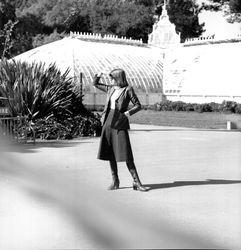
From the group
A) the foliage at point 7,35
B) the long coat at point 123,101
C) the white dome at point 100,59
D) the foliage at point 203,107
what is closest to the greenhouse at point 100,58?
the white dome at point 100,59

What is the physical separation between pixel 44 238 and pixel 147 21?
57.4 metres

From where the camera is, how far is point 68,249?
4.26 metres

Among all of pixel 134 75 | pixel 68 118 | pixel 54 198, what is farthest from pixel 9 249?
pixel 134 75

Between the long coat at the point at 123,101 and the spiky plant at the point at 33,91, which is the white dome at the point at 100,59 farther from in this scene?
the long coat at the point at 123,101

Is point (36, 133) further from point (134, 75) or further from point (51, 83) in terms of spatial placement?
point (134, 75)

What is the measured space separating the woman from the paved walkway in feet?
1.30

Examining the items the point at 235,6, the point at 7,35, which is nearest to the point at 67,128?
the point at 7,35

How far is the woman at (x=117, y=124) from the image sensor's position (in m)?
7.27

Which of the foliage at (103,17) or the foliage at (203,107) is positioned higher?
the foliage at (103,17)

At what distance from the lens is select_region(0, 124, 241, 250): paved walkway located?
1.14 meters

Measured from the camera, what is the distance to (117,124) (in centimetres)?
725

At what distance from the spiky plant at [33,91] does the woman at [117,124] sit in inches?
348

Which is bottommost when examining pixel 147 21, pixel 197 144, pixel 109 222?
pixel 197 144

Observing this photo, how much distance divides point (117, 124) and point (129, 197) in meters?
1.40
